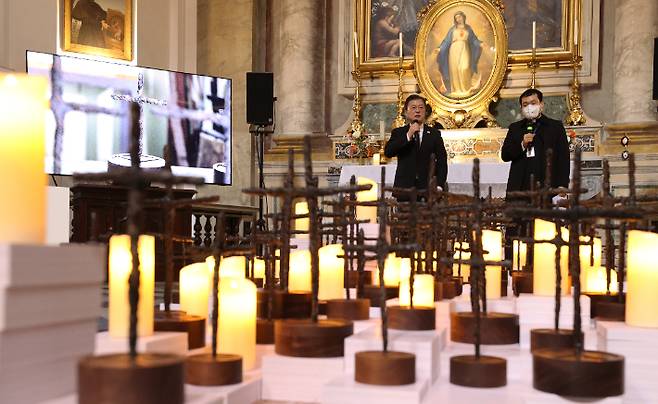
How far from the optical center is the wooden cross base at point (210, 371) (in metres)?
1.74

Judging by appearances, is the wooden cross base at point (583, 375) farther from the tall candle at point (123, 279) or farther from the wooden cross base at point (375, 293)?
the wooden cross base at point (375, 293)

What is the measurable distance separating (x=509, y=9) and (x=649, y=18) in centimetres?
158

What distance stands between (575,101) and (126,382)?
329 inches

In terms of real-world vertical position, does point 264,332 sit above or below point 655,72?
below

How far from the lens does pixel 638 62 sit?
8406 mm

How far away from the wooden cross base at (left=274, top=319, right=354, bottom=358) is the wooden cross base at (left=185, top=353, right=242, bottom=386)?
1.06ft

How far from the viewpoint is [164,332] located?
6.48 feet

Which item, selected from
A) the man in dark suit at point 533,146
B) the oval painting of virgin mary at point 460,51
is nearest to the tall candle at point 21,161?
the man in dark suit at point 533,146

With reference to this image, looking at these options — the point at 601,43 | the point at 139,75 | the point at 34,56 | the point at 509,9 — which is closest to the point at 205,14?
the point at 139,75

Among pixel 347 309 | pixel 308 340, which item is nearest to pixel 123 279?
pixel 308 340

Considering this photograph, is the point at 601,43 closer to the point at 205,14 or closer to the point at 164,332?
the point at 205,14

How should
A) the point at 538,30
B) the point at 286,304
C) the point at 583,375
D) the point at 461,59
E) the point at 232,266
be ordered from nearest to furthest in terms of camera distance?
the point at 583,375 < the point at 286,304 < the point at 232,266 < the point at 538,30 < the point at 461,59

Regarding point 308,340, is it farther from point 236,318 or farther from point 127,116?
point 127,116

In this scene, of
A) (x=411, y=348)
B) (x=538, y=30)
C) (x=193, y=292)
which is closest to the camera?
(x=411, y=348)
